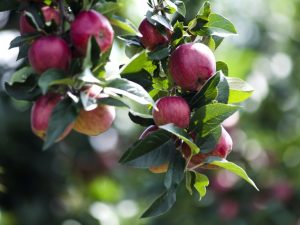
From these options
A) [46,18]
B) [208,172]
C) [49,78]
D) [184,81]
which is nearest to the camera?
[49,78]

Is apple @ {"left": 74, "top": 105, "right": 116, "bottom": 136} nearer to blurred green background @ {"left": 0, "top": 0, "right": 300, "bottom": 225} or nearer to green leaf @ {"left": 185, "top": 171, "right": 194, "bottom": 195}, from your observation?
green leaf @ {"left": 185, "top": 171, "right": 194, "bottom": 195}

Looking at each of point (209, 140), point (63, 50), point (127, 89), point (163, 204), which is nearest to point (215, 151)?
point (209, 140)

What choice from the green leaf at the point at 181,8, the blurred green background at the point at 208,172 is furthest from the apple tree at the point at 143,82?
the blurred green background at the point at 208,172

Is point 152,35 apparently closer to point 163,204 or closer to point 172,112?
point 172,112

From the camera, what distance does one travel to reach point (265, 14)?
5.64m

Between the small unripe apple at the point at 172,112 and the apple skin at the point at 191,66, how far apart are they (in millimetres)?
43

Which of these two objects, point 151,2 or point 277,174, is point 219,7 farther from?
point 151,2

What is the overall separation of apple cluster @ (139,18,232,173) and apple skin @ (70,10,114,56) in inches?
6.4

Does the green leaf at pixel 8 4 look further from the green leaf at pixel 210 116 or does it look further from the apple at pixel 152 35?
the green leaf at pixel 210 116

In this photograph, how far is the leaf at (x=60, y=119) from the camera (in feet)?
4.06

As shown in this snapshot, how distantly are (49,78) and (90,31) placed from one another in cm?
11

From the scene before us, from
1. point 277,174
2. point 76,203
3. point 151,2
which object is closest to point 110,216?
point 76,203

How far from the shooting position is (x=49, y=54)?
1279 millimetres

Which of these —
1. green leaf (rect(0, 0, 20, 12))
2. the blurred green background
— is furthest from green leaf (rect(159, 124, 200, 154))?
the blurred green background
